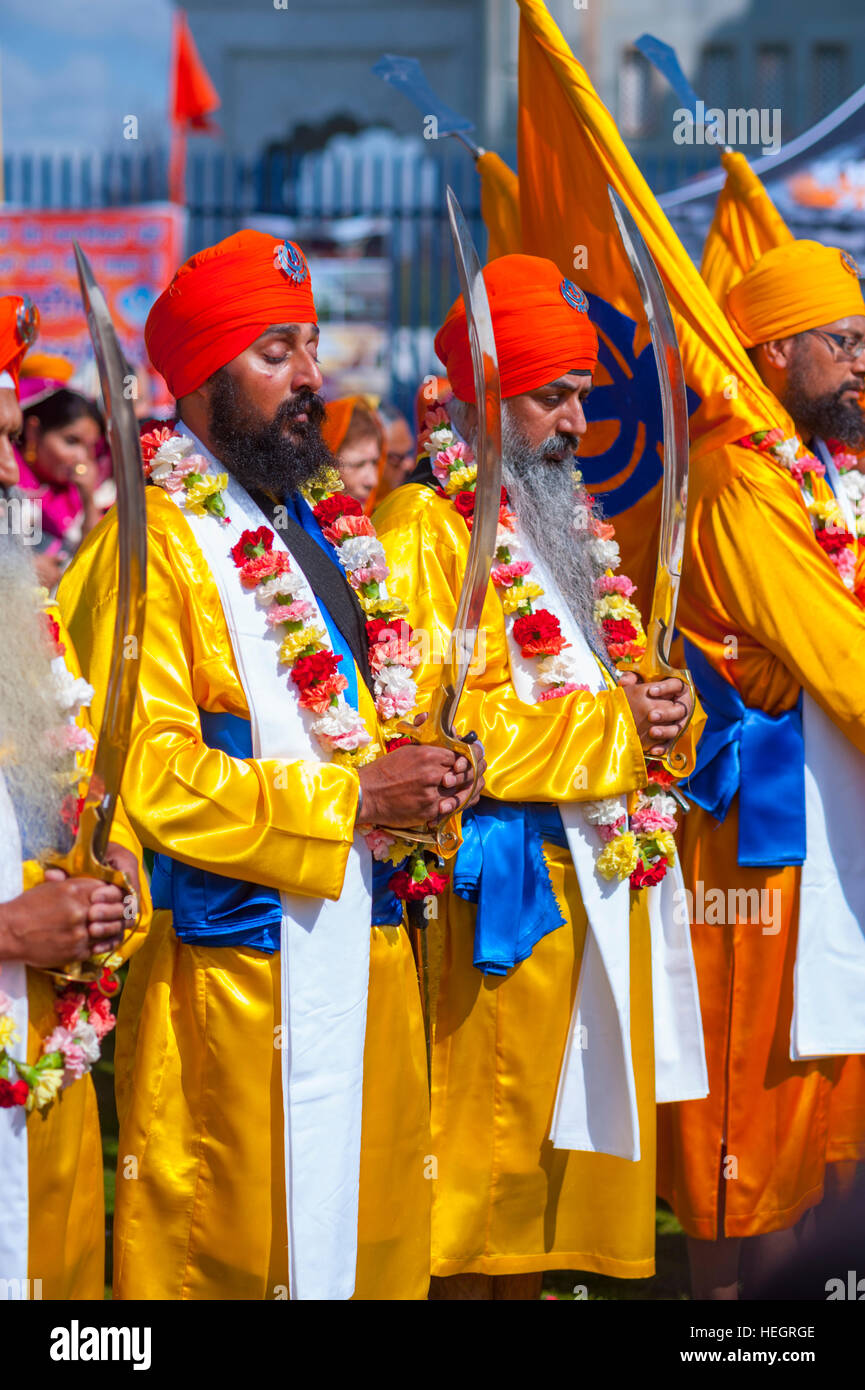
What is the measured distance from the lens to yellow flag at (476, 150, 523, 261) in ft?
14.9

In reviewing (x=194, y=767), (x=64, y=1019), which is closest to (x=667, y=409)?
(x=194, y=767)

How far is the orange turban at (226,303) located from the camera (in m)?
3.12

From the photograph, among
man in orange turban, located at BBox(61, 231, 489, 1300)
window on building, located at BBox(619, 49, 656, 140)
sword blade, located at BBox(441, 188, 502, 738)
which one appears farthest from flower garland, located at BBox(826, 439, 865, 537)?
window on building, located at BBox(619, 49, 656, 140)

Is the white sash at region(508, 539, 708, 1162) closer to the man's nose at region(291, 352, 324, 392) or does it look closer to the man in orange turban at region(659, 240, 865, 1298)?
the man in orange turban at region(659, 240, 865, 1298)

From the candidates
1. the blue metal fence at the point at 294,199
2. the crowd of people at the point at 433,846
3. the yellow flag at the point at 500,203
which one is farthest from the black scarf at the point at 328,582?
the blue metal fence at the point at 294,199

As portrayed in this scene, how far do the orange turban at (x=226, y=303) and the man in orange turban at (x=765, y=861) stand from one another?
52.8 inches

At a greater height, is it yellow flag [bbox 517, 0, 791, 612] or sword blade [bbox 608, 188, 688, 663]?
yellow flag [bbox 517, 0, 791, 612]

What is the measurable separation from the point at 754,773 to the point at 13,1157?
2139mm

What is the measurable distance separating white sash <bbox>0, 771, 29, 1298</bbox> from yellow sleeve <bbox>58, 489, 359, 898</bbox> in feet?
1.20

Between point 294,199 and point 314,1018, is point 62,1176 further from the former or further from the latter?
point 294,199

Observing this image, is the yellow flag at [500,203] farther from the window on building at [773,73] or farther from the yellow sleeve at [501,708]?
the window on building at [773,73]

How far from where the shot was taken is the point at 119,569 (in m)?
2.34

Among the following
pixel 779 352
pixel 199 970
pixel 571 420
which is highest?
pixel 779 352

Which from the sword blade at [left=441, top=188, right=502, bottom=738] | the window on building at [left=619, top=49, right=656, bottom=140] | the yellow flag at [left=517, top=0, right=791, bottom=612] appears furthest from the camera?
the window on building at [left=619, top=49, right=656, bottom=140]
